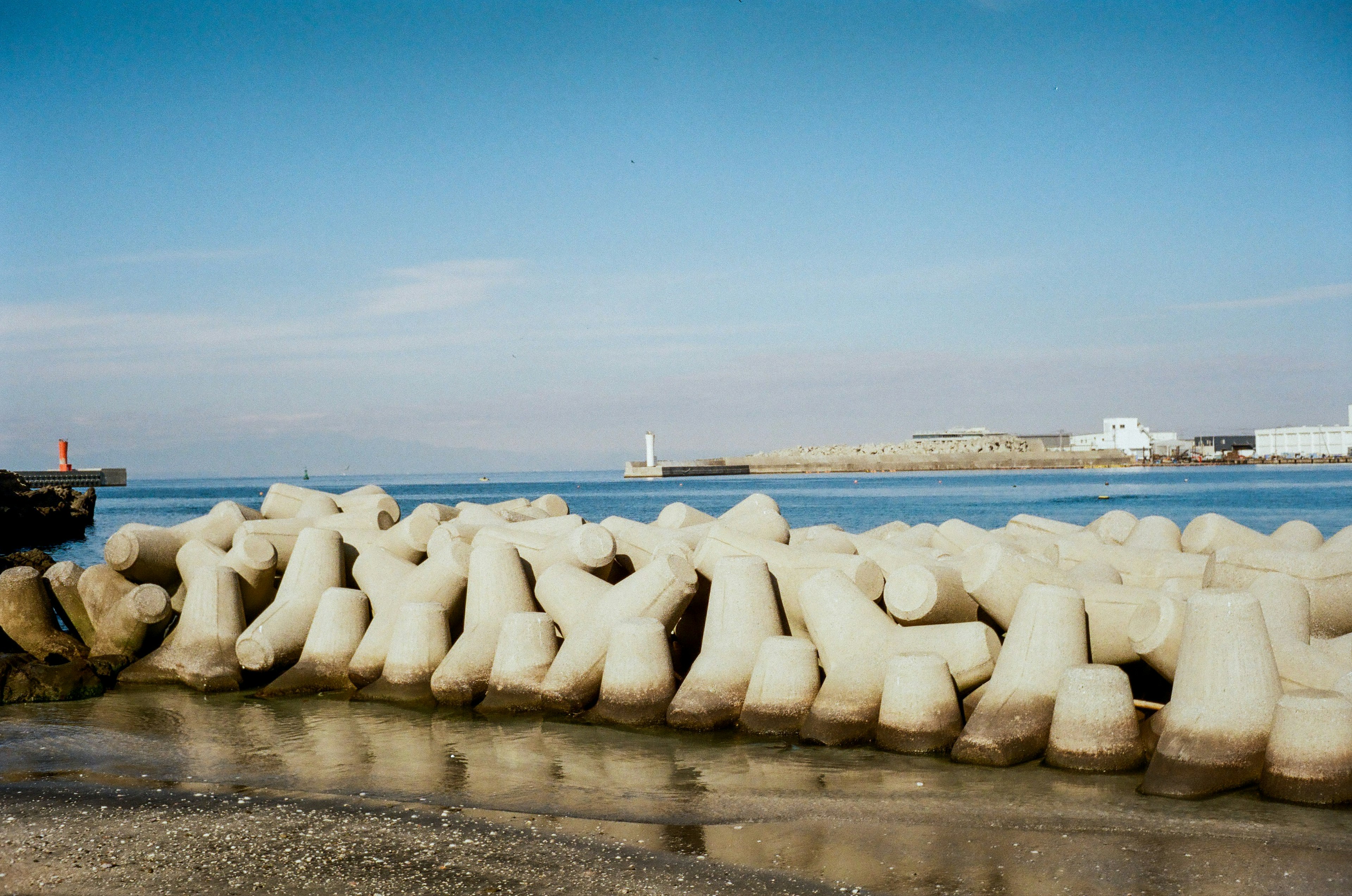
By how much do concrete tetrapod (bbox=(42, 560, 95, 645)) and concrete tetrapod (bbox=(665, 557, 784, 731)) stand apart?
17.5ft

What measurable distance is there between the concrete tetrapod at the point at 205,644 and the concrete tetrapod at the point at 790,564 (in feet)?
11.8

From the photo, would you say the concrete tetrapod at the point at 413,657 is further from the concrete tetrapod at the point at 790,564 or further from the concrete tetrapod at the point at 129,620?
the concrete tetrapod at the point at 129,620

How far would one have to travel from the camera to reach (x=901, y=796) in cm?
533

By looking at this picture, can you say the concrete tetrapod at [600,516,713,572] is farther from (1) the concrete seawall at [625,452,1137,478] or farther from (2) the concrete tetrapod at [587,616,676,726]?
(1) the concrete seawall at [625,452,1137,478]

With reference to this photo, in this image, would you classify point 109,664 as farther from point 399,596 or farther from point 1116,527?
point 1116,527

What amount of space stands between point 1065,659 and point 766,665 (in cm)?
164

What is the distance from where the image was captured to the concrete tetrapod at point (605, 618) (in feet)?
23.0

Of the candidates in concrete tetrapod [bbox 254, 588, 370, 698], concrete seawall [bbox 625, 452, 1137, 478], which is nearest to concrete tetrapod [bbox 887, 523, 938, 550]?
concrete tetrapod [bbox 254, 588, 370, 698]

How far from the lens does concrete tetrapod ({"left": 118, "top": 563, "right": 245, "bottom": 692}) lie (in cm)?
837

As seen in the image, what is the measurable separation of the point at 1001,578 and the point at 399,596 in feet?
14.3

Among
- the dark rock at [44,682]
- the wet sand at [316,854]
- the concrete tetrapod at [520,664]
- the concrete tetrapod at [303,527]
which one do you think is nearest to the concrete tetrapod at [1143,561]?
the concrete tetrapod at [520,664]

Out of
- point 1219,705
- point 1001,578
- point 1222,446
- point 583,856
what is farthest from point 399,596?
point 1222,446

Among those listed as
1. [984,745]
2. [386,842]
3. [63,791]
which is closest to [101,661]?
[63,791]

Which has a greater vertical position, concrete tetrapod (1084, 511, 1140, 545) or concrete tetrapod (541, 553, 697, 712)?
concrete tetrapod (1084, 511, 1140, 545)
